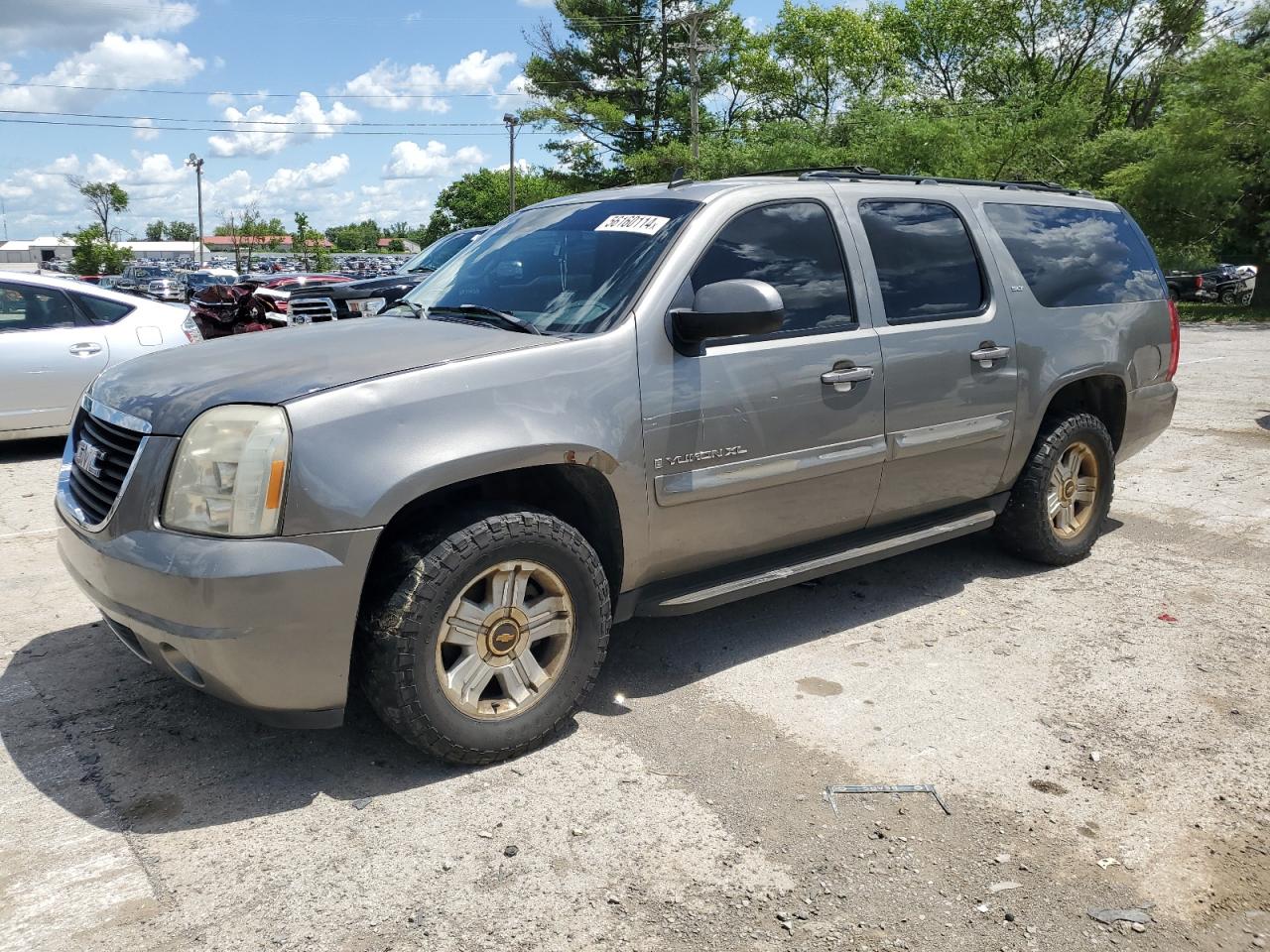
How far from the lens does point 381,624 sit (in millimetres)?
3008

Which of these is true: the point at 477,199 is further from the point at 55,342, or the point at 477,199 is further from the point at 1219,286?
the point at 55,342

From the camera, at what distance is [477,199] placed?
322ft

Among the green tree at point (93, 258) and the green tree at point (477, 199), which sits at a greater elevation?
the green tree at point (477, 199)

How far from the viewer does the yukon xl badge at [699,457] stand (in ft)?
11.6

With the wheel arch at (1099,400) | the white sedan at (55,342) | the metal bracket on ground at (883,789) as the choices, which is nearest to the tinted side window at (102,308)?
the white sedan at (55,342)

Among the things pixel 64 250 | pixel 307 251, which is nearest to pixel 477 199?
pixel 307 251

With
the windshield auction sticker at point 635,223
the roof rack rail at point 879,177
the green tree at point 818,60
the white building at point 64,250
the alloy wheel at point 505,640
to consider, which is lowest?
the alloy wheel at point 505,640

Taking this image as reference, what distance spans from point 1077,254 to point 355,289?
7042 mm

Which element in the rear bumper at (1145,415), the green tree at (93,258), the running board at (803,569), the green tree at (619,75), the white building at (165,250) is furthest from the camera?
the white building at (165,250)

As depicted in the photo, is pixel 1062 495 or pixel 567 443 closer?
pixel 567 443

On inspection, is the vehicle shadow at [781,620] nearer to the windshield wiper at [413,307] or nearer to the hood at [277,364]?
the hood at [277,364]

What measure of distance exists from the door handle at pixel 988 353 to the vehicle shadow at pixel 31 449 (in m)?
7.21

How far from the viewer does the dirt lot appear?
2.58 m

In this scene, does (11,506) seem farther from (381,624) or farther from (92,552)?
(381,624)
